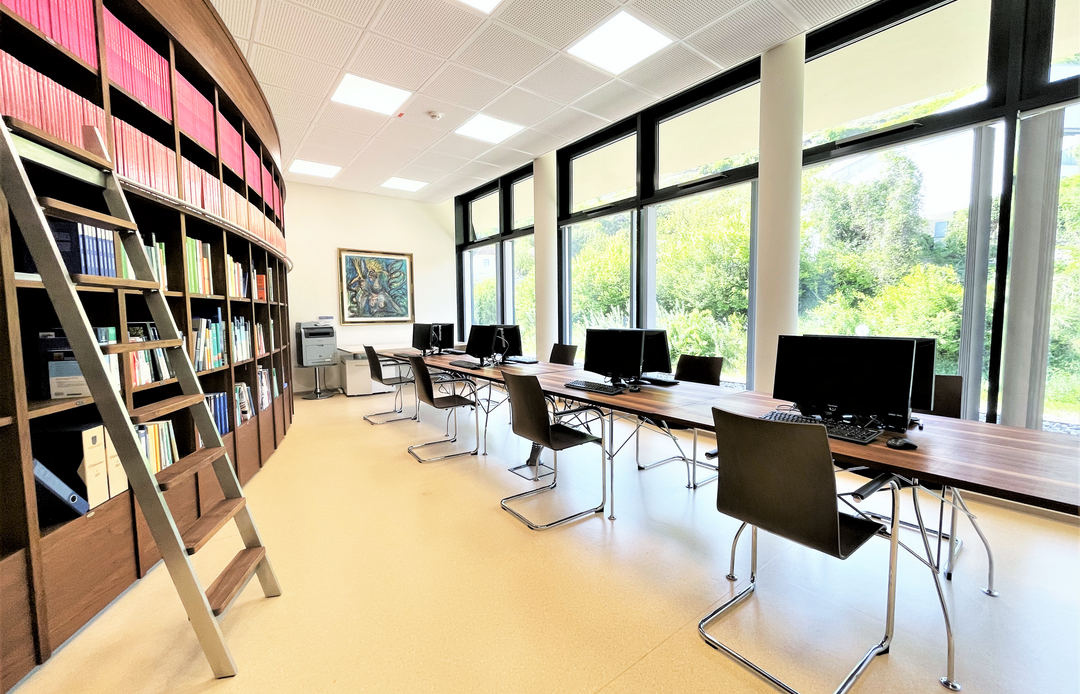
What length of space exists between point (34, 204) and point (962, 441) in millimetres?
3333

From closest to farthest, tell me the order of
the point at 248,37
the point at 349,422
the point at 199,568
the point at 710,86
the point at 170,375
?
the point at 199,568 < the point at 170,375 < the point at 248,37 < the point at 710,86 < the point at 349,422

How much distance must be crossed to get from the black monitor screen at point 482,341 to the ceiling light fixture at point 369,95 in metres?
2.30

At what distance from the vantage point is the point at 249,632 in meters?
1.73

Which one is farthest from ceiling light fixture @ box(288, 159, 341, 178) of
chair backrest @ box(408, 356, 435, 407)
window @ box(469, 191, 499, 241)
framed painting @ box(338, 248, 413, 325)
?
chair backrest @ box(408, 356, 435, 407)

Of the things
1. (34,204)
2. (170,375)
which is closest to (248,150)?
(170,375)

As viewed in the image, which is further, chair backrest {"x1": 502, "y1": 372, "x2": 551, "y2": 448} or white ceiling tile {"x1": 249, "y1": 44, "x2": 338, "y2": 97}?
white ceiling tile {"x1": 249, "y1": 44, "x2": 338, "y2": 97}

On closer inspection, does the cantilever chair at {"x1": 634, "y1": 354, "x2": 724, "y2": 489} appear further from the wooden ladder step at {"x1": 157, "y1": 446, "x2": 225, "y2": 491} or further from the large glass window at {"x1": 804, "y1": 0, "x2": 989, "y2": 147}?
the wooden ladder step at {"x1": 157, "y1": 446, "x2": 225, "y2": 491}

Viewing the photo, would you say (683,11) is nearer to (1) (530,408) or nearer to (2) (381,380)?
(1) (530,408)

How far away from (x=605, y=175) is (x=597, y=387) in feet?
11.4

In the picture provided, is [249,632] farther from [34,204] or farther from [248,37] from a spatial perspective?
[248,37]

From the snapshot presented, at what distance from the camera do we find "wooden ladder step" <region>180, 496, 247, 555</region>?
4.97 feet

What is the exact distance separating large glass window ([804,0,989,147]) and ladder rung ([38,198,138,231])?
14.8ft

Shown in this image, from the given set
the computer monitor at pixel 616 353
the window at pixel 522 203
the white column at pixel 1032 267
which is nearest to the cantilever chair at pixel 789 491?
the computer monitor at pixel 616 353

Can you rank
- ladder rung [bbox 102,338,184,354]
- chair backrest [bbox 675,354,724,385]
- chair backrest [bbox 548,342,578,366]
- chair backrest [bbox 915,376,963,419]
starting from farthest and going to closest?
chair backrest [bbox 548,342,578,366] < chair backrest [bbox 675,354,724,385] < chair backrest [bbox 915,376,963,419] < ladder rung [bbox 102,338,184,354]
